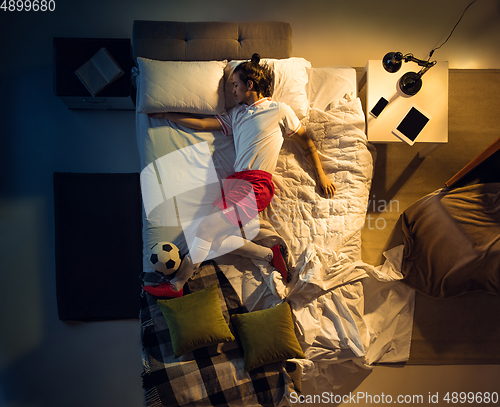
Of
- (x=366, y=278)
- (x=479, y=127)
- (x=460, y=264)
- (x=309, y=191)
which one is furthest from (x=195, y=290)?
(x=479, y=127)

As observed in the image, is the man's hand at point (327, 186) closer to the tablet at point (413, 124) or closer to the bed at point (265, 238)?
A: the bed at point (265, 238)

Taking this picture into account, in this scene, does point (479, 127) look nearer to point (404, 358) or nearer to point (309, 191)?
point (309, 191)

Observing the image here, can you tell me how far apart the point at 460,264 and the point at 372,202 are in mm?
725

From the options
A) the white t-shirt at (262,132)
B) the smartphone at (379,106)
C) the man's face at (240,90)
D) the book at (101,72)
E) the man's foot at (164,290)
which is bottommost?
the man's foot at (164,290)

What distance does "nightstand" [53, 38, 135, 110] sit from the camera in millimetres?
2061

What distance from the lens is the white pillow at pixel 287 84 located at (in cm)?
201

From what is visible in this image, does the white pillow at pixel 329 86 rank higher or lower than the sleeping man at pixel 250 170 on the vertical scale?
higher

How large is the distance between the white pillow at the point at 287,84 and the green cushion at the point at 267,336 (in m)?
1.35

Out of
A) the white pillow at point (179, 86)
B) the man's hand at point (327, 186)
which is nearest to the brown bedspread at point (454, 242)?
the man's hand at point (327, 186)

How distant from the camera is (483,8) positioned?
244 cm

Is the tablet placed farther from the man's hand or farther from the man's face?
the man's face

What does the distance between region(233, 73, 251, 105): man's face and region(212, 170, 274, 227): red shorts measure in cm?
49

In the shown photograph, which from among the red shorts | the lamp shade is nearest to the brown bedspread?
the lamp shade

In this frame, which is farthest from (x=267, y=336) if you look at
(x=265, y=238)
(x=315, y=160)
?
(x=315, y=160)
